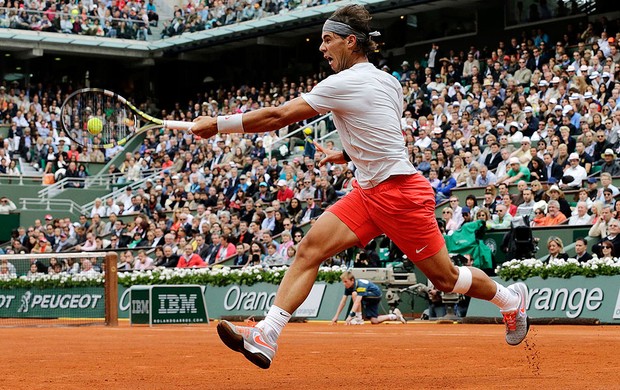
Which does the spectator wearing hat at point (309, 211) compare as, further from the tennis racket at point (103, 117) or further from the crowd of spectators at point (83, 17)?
the crowd of spectators at point (83, 17)

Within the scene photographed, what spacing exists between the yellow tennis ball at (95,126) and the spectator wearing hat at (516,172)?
41.7 ft

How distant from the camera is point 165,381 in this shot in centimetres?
719

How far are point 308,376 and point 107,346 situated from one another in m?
4.72

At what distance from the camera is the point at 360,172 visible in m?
7.25

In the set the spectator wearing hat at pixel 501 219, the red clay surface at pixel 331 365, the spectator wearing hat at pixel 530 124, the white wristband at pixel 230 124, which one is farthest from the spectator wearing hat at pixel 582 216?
the white wristband at pixel 230 124

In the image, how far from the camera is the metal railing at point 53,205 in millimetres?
35781

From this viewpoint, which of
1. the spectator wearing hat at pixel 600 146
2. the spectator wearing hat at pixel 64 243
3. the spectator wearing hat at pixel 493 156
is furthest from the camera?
the spectator wearing hat at pixel 64 243

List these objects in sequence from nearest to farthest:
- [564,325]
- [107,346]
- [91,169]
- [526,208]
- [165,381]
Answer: [165,381] → [107,346] → [564,325] → [526,208] → [91,169]

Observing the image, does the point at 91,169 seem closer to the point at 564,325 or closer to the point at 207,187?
the point at 207,187

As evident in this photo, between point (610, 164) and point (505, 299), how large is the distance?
13.2m

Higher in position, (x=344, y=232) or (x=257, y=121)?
(x=257, y=121)

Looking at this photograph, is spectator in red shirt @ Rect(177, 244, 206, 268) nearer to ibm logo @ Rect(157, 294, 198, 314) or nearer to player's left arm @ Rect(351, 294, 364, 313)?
ibm logo @ Rect(157, 294, 198, 314)

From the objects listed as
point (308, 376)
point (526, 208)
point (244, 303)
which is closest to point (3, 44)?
point (244, 303)

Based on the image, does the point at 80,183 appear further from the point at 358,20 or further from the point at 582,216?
the point at 358,20
